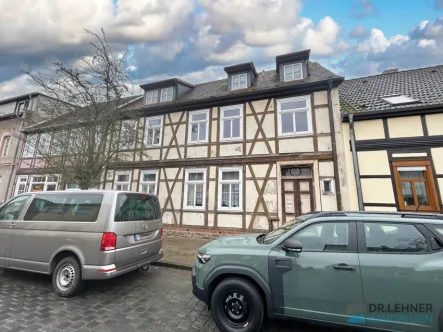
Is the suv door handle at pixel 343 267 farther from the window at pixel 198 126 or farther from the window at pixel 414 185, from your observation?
the window at pixel 198 126

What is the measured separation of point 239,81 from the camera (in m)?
10.8

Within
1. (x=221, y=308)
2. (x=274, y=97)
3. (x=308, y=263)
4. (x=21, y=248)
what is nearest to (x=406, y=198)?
(x=274, y=97)

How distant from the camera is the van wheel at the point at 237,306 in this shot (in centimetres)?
276

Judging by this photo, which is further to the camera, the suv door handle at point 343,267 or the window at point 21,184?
the window at point 21,184

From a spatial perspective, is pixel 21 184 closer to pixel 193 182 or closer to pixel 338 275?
pixel 193 182

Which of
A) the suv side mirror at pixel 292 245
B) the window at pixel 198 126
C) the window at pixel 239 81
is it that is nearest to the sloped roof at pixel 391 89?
the window at pixel 239 81

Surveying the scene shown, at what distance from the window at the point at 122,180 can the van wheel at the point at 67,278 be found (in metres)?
7.27

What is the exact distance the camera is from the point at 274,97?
9.30 meters

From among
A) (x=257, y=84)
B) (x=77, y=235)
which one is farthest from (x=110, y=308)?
(x=257, y=84)

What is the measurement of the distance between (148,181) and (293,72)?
8696 millimetres

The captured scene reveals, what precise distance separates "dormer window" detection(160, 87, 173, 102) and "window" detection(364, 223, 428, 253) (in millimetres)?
11677

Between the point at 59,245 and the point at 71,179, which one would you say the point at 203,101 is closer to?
the point at 71,179

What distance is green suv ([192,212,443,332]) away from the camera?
2.36m

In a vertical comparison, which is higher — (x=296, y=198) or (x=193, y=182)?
(x=193, y=182)
